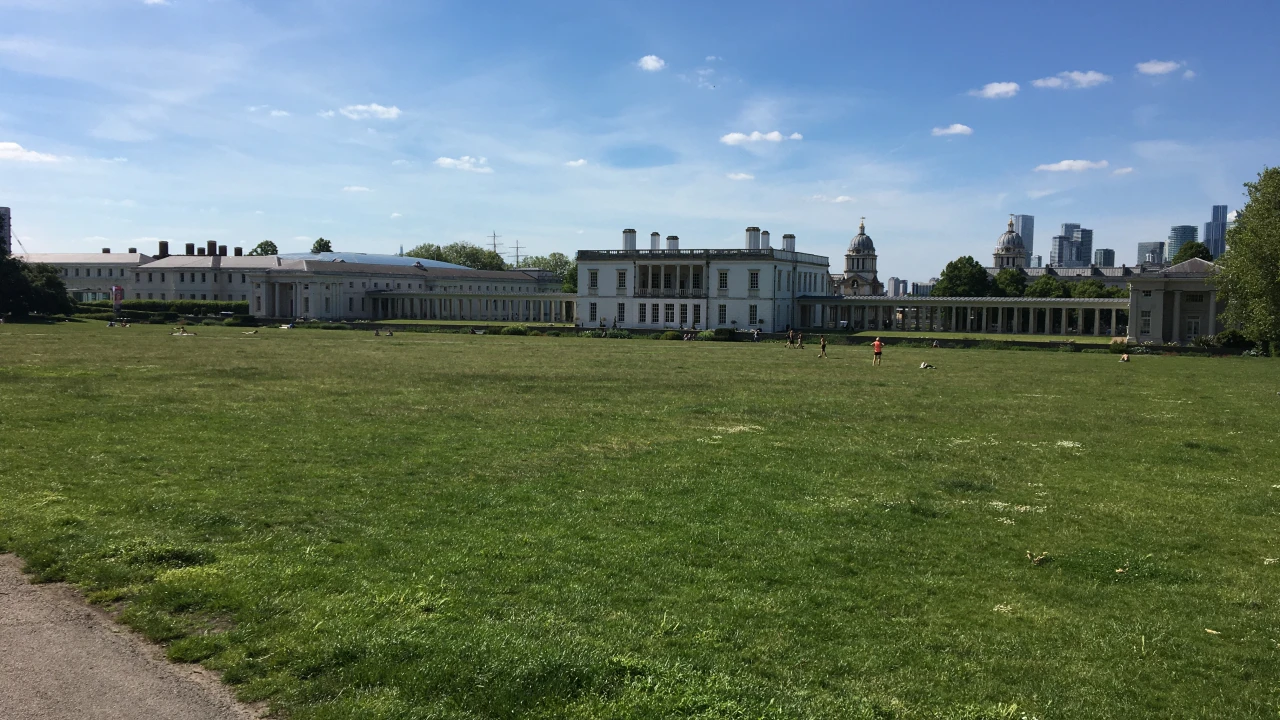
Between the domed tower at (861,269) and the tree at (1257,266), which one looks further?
the domed tower at (861,269)

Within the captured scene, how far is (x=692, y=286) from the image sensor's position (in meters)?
94.9

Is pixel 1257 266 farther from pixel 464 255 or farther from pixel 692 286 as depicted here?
pixel 464 255

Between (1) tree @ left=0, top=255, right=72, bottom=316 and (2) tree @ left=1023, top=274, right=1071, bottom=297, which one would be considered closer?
(1) tree @ left=0, top=255, right=72, bottom=316

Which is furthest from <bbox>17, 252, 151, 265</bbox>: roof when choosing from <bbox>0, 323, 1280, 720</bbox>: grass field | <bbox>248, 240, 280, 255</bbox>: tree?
<bbox>0, 323, 1280, 720</bbox>: grass field

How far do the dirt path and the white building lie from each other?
82.1 meters

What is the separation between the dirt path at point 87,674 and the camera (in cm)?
625

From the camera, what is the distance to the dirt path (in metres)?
6.25

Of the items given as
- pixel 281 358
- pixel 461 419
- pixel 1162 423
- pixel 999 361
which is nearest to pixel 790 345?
pixel 999 361

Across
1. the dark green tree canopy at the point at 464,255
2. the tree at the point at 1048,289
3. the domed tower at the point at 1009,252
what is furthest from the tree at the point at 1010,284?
the dark green tree canopy at the point at 464,255

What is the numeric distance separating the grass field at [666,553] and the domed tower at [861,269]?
127 meters

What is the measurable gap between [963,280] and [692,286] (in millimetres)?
44321

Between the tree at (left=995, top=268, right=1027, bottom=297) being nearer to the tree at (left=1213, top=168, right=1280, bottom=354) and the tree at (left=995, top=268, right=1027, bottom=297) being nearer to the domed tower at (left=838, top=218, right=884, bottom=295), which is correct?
the domed tower at (left=838, top=218, right=884, bottom=295)

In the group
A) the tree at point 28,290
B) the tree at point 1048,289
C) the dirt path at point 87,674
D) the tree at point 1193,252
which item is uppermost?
the tree at point 1193,252

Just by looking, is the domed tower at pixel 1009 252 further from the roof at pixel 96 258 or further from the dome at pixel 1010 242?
the roof at pixel 96 258
